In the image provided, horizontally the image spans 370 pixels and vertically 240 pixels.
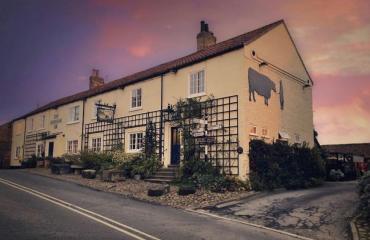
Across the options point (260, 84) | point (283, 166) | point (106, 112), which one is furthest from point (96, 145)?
point (283, 166)

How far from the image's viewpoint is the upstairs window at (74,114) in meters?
28.9

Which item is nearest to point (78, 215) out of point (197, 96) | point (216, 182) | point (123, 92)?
point (216, 182)

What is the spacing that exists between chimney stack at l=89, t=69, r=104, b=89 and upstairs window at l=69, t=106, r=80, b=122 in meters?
4.23

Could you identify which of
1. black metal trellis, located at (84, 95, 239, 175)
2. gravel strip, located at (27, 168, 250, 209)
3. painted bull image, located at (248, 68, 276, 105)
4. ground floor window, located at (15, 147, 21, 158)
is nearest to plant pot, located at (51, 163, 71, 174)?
gravel strip, located at (27, 168, 250, 209)

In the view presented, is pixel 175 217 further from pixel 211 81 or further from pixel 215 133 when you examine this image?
pixel 211 81

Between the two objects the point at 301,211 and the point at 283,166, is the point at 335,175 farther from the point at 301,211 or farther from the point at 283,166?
the point at 301,211

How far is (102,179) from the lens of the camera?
61.1 feet

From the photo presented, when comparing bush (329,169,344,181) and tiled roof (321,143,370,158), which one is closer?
bush (329,169,344,181)

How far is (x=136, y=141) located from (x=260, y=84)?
29.3 feet

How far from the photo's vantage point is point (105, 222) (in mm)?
8750

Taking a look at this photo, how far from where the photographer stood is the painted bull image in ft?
55.3

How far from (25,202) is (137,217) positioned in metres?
4.15

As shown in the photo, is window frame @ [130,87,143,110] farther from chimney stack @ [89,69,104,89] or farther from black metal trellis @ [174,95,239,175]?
chimney stack @ [89,69,104,89]

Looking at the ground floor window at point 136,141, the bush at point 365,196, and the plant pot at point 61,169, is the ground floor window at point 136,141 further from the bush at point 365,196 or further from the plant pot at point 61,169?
the bush at point 365,196
